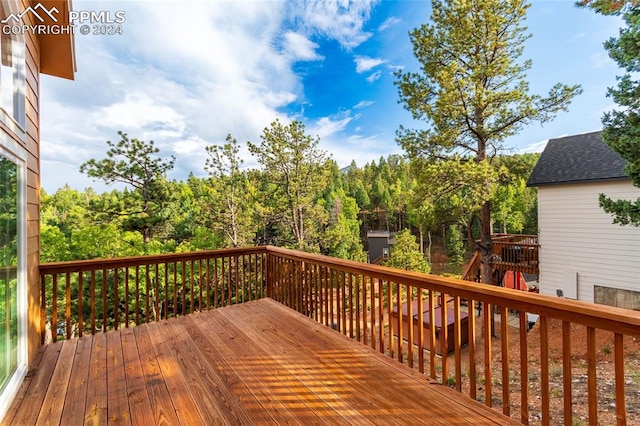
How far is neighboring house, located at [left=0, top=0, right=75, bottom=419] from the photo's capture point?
196 centimetres

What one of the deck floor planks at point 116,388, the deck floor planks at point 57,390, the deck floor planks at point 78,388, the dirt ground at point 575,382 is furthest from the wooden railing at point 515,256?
the deck floor planks at point 57,390

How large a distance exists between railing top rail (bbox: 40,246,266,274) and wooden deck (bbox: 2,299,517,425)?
75 centimetres

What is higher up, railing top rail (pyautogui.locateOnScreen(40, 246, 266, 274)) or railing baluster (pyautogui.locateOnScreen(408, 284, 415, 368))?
railing top rail (pyautogui.locateOnScreen(40, 246, 266, 274))

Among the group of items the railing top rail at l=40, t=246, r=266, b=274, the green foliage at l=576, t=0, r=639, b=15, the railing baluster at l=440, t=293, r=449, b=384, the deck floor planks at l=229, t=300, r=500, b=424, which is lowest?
the deck floor planks at l=229, t=300, r=500, b=424

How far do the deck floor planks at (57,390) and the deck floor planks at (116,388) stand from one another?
0.26 metres

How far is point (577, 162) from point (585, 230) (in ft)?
6.63

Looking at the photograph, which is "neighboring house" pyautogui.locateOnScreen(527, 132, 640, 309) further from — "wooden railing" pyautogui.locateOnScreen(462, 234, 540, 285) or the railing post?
the railing post

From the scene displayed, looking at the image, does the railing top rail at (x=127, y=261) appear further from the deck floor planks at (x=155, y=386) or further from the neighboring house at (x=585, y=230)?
the neighboring house at (x=585, y=230)

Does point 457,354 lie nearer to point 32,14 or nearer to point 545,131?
point 32,14

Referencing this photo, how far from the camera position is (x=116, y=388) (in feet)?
6.98

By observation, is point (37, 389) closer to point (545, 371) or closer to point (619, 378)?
point (545, 371)

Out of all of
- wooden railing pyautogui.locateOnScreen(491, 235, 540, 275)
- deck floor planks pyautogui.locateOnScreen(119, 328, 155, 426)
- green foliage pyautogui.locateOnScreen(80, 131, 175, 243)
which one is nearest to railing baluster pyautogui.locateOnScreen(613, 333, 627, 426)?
deck floor planks pyautogui.locateOnScreen(119, 328, 155, 426)

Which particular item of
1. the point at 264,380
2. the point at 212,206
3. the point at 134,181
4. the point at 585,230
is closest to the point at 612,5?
the point at 585,230

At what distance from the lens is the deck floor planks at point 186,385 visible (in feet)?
5.90
